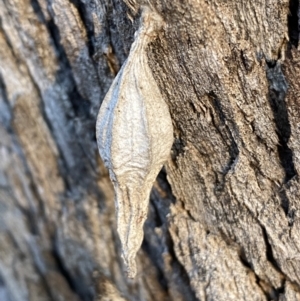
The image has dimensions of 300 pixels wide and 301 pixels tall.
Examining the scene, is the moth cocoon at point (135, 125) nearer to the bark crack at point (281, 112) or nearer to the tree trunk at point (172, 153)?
the tree trunk at point (172, 153)

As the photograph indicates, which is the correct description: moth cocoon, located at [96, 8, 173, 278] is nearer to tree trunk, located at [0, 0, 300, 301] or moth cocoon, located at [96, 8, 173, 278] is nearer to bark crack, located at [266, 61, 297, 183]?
tree trunk, located at [0, 0, 300, 301]

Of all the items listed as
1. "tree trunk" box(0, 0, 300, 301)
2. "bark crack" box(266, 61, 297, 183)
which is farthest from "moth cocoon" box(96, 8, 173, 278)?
"bark crack" box(266, 61, 297, 183)

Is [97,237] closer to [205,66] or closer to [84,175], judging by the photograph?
[84,175]

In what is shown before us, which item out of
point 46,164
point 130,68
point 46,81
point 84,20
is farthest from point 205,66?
point 46,164

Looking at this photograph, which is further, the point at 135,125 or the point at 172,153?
the point at 172,153
